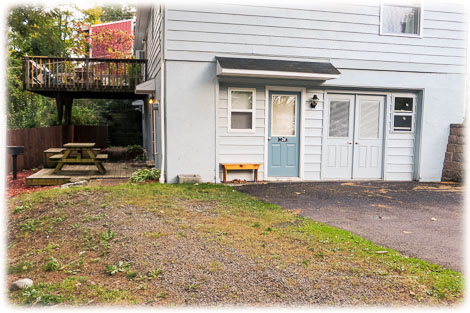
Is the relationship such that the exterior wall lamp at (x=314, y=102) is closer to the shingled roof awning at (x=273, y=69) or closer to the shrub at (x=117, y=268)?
the shingled roof awning at (x=273, y=69)

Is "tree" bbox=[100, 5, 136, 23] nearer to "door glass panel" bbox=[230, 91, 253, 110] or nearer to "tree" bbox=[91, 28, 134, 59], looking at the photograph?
"tree" bbox=[91, 28, 134, 59]

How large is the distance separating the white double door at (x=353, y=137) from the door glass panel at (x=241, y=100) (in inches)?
78.0

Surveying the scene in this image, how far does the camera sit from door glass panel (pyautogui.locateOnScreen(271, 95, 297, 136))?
9.62 metres

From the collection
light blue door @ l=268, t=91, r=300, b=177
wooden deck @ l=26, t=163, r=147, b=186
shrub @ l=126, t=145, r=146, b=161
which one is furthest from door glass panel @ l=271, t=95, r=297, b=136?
shrub @ l=126, t=145, r=146, b=161

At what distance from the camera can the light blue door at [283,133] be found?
378 inches

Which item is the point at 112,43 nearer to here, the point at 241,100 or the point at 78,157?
the point at 78,157

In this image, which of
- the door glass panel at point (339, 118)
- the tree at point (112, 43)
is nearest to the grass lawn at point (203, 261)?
the door glass panel at point (339, 118)

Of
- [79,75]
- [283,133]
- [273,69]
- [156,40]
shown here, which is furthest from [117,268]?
[79,75]

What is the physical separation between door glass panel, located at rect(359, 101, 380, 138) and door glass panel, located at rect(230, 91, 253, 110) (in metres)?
2.97

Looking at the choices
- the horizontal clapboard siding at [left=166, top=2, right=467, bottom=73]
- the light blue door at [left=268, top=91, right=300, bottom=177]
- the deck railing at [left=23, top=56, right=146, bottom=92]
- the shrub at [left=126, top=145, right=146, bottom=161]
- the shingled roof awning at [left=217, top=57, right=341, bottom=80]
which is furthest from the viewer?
the shrub at [left=126, top=145, right=146, bottom=161]

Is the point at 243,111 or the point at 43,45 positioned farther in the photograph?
the point at 43,45

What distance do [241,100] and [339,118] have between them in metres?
2.60

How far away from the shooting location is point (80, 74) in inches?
577

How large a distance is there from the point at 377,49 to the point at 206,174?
5.29m
